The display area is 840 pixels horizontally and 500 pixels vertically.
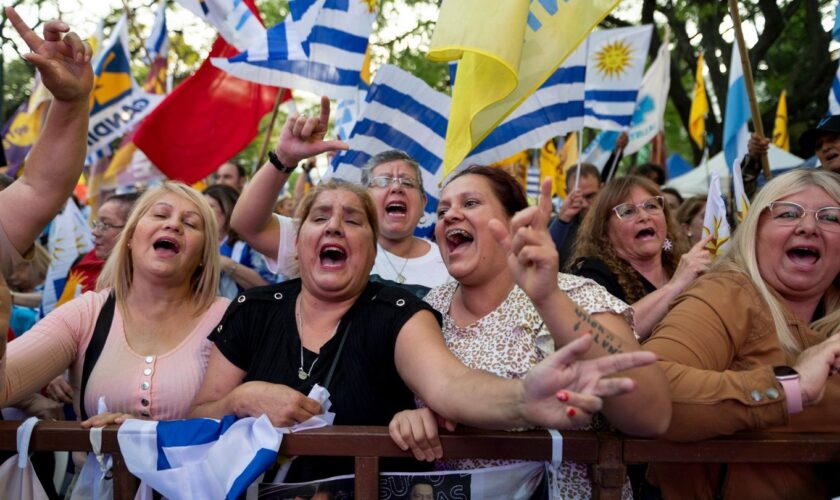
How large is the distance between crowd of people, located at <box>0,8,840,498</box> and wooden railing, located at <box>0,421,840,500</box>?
0.06 meters

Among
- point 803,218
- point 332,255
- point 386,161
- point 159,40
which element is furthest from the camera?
point 159,40

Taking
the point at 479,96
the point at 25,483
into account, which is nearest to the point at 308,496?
the point at 25,483

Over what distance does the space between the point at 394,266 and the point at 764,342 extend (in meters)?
2.12

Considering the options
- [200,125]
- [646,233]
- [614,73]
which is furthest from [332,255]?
[614,73]

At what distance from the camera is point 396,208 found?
14.2ft

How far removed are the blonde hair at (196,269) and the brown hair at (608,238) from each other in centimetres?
185

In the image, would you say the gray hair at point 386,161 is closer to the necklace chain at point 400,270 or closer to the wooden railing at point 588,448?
the necklace chain at point 400,270

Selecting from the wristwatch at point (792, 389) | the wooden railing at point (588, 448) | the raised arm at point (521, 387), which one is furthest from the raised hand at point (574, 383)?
the wristwatch at point (792, 389)

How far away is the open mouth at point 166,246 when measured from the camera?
129 inches

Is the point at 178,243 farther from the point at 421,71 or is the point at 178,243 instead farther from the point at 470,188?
the point at 421,71

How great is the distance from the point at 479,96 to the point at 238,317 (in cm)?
129

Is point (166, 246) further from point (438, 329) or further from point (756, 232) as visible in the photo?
point (756, 232)

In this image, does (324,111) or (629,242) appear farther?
(629,242)

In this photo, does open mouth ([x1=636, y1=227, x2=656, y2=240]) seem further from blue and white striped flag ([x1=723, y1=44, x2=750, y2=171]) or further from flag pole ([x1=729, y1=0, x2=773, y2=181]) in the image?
blue and white striped flag ([x1=723, y1=44, x2=750, y2=171])
